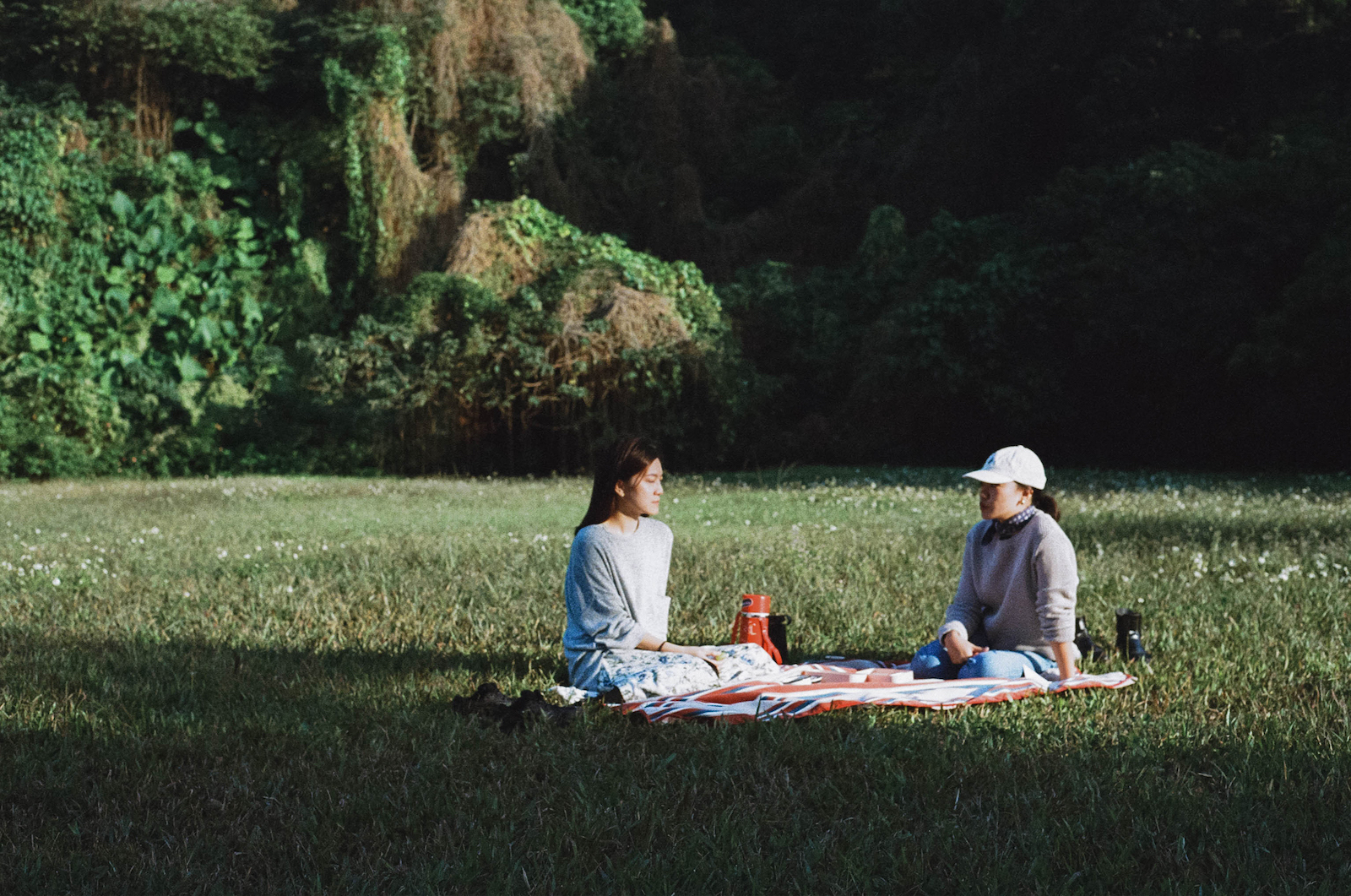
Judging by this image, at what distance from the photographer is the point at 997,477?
5164 millimetres

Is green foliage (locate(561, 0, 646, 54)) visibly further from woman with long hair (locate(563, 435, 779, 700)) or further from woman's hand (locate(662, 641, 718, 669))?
woman's hand (locate(662, 641, 718, 669))

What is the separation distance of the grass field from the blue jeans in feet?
1.11

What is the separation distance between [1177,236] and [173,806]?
18.8 metres

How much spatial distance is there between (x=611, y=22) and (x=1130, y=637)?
25.1 metres

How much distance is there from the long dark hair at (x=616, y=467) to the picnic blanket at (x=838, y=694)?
0.93 metres

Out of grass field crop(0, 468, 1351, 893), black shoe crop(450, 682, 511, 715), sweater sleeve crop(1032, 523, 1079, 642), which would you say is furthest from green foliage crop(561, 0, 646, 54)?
black shoe crop(450, 682, 511, 715)

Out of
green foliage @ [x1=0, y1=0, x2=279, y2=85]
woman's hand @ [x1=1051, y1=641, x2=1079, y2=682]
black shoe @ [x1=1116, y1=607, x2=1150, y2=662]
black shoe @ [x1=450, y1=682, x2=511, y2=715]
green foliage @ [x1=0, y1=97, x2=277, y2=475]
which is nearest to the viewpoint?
black shoe @ [x1=450, y1=682, x2=511, y2=715]

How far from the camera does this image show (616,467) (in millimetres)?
5203

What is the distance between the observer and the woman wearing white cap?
5137 millimetres

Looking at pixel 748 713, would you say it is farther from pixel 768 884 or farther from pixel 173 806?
pixel 173 806

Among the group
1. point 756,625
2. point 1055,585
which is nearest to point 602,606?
point 756,625

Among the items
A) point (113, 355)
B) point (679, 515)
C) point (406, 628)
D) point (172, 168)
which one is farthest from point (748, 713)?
point (172, 168)

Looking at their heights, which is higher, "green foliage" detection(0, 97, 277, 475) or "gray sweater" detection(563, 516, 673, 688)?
"green foliage" detection(0, 97, 277, 475)

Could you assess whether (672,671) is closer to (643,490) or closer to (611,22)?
(643,490)
